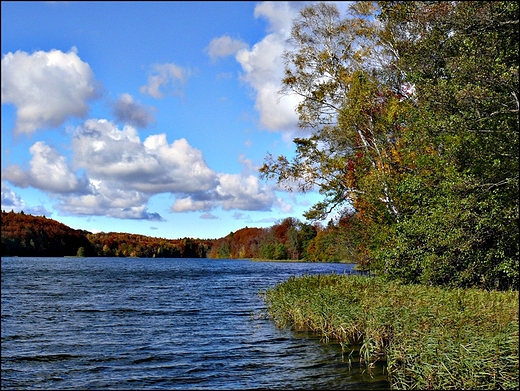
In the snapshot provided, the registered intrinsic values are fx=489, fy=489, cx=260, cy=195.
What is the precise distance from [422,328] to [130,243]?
18460 centimetres

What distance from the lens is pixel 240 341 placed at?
18188 mm

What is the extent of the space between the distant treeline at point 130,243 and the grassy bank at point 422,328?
54169mm

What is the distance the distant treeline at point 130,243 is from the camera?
111m

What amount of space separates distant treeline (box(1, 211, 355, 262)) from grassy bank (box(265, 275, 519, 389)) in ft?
178

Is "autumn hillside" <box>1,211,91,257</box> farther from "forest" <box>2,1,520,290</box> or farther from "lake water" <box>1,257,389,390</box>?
"forest" <box>2,1,520,290</box>

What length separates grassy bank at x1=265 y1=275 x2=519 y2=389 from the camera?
10438 millimetres

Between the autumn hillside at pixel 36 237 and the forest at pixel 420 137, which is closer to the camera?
the forest at pixel 420 137

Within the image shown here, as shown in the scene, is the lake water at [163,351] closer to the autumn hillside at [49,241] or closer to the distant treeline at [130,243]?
the distant treeline at [130,243]

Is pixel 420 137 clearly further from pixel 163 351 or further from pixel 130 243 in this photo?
pixel 130 243

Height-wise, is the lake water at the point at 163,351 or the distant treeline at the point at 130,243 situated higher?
the distant treeline at the point at 130,243

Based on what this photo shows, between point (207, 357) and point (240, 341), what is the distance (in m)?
2.49

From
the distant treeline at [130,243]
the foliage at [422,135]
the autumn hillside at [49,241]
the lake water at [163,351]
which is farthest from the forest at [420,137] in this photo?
the autumn hillside at [49,241]

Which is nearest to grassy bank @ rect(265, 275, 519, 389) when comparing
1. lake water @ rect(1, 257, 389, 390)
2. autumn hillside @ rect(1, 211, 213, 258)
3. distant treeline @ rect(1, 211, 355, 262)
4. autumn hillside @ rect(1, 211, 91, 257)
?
lake water @ rect(1, 257, 389, 390)

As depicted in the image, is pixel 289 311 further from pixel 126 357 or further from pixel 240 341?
pixel 126 357
